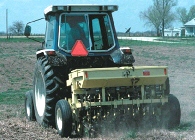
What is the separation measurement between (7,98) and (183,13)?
Result: 12068 centimetres

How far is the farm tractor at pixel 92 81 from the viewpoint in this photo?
8758 mm

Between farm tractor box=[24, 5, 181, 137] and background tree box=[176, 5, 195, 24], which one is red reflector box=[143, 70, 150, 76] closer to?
farm tractor box=[24, 5, 181, 137]

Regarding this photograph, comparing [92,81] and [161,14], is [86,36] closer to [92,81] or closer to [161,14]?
[92,81]

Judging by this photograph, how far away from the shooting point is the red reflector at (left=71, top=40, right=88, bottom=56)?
31.8 feet

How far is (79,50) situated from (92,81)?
1.30 m

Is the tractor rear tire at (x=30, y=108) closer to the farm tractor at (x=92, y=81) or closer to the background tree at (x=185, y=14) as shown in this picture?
the farm tractor at (x=92, y=81)

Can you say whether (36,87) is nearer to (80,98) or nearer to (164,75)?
(80,98)

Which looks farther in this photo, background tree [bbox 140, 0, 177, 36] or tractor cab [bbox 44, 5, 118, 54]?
background tree [bbox 140, 0, 177, 36]

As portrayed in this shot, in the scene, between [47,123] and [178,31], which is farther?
[178,31]

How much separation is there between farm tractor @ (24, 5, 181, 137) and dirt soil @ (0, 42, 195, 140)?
1.00 ft

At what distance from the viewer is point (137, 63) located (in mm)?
30562

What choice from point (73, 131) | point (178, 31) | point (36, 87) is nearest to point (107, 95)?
point (73, 131)

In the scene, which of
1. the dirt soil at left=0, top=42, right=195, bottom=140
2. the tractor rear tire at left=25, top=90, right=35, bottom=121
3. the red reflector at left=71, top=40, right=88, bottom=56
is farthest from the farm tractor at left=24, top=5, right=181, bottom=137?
the tractor rear tire at left=25, top=90, right=35, bottom=121

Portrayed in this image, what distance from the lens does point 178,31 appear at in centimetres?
11956
